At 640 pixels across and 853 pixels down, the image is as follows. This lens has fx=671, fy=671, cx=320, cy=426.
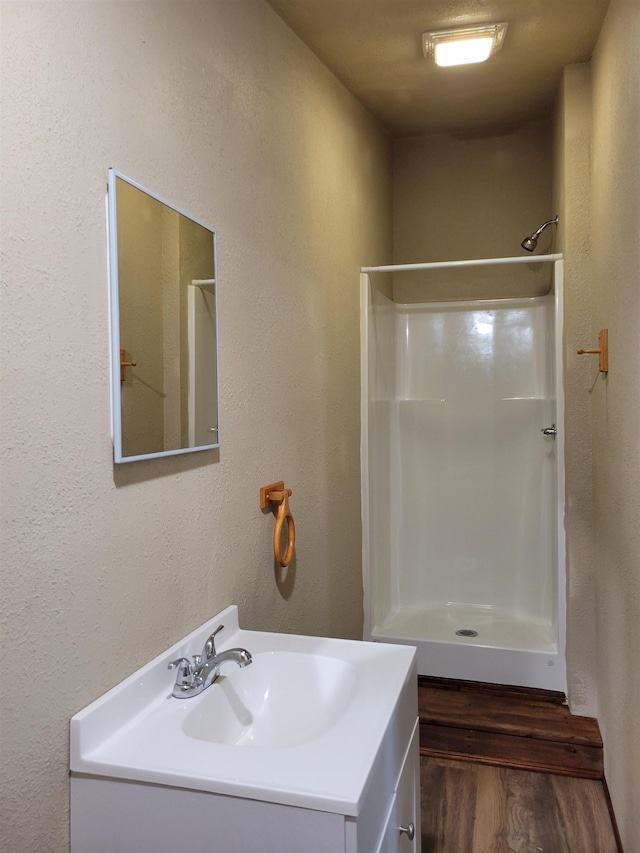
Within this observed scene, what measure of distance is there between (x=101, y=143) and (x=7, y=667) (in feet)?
3.03

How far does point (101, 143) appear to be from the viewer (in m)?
1.25

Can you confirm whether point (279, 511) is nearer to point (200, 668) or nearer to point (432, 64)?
point (200, 668)

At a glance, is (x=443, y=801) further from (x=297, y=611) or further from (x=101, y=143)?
(x=101, y=143)

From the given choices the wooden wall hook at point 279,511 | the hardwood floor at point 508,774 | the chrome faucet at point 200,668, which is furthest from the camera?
the hardwood floor at point 508,774

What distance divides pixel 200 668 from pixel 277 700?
0.69ft

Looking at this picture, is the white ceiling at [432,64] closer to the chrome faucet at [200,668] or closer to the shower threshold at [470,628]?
the chrome faucet at [200,668]

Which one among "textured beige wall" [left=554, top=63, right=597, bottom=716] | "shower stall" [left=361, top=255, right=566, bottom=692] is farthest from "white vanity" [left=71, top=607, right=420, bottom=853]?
"shower stall" [left=361, top=255, right=566, bottom=692]

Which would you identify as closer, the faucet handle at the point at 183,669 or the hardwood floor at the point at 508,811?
the faucet handle at the point at 183,669

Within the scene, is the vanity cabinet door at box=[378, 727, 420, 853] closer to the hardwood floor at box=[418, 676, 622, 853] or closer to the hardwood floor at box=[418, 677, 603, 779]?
the hardwood floor at box=[418, 676, 622, 853]

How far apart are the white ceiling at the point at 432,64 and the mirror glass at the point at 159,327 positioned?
1052 mm

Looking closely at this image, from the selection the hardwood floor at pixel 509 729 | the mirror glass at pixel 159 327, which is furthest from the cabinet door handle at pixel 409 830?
the hardwood floor at pixel 509 729

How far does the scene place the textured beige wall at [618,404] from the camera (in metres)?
1.75

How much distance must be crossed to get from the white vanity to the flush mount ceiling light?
2040 mm

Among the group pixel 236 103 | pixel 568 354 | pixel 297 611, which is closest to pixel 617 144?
pixel 568 354
